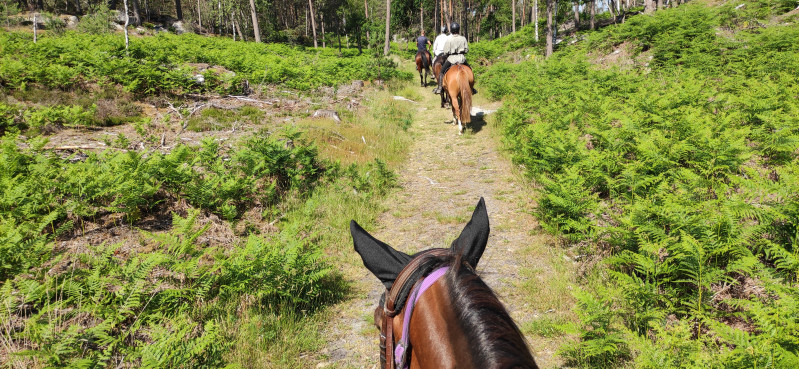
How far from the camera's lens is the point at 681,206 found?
3.33m

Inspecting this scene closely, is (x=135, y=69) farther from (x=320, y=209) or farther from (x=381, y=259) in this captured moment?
(x=381, y=259)

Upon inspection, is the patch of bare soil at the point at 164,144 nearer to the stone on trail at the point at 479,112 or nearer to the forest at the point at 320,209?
the forest at the point at 320,209

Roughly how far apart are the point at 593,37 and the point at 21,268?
20845 mm

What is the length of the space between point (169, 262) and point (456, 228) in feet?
12.4

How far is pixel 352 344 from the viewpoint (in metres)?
3.39

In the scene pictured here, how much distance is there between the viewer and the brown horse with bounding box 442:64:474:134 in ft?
32.8

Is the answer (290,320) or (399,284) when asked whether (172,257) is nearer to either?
(290,320)

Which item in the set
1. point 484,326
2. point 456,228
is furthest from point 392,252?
point 456,228

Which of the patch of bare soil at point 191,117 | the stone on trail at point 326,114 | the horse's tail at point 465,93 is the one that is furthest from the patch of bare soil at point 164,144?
the horse's tail at point 465,93

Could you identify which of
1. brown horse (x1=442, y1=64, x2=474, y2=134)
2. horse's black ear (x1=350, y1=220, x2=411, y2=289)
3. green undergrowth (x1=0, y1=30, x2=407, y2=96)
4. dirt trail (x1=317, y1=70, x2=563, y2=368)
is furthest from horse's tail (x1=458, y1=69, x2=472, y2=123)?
horse's black ear (x1=350, y1=220, x2=411, y2=289)

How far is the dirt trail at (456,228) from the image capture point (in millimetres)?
3471

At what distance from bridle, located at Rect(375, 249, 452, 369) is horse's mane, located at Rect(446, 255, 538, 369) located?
0.58 feet

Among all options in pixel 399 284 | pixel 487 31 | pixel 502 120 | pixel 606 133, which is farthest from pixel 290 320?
pixel 487 31

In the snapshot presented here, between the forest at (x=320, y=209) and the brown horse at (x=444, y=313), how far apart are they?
67.8 inches
